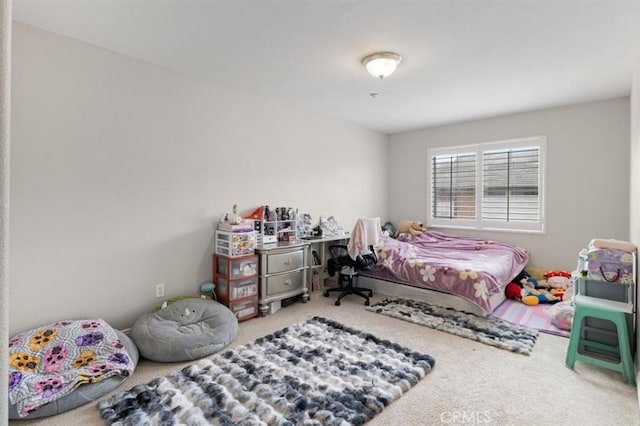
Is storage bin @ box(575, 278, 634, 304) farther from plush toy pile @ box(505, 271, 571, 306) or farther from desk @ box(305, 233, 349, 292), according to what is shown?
desk @ box(305, 233, 349, 292)

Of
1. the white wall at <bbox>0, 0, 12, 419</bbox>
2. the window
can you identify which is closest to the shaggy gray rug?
the window

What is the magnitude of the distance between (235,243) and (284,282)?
0.78m

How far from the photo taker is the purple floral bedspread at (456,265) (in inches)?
133

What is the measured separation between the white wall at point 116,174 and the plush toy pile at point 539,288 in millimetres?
3267

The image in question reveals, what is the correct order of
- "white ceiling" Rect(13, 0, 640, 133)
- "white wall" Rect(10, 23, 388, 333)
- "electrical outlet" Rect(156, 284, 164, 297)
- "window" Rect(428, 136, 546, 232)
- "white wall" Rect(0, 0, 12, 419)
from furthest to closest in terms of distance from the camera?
"window" Rect(428, 136, 546, 232) → "electrical outlet" Rect(156, 284, 164, 297) → "white wall" Rect(10, 23, 388, 333) → "white ceiling" Rect(13, 0, 640, 133) → "white wall" Rect(0, 0, 12, 419)

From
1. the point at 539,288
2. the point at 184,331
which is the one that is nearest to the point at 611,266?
the point at 539,288

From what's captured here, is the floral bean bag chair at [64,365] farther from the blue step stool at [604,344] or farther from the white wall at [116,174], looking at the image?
the blue step stool at [604,344]

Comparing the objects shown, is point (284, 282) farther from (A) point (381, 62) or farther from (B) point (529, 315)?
(B) point (529, 315)

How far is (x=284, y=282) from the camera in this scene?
145 inches

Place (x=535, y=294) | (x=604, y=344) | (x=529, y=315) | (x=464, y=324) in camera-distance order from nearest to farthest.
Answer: (x=604, y=344)
(x=464, y=324)
(x=529, y=315)
(x=535, y=294)

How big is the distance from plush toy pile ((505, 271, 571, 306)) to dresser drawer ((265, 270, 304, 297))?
263 cm

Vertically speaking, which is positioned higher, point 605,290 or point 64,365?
point 605,290

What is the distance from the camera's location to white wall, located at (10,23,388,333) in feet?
7.77

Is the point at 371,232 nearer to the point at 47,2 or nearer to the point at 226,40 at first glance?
the point at 226,40
